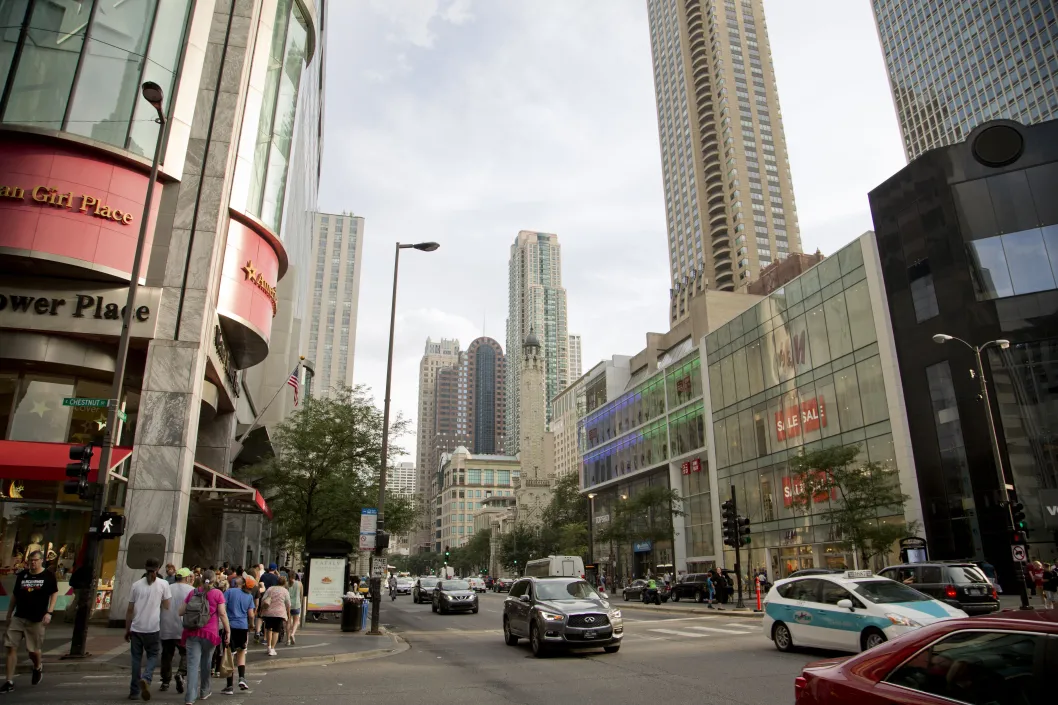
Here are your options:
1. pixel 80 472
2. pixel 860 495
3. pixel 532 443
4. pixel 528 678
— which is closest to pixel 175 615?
pixel 80 472

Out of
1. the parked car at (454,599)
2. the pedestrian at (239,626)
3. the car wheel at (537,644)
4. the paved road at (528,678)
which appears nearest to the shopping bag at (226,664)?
the pedestrian at (239,626)

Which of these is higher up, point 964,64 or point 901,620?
point 964,64

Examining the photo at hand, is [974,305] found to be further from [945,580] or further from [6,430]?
[6,430]

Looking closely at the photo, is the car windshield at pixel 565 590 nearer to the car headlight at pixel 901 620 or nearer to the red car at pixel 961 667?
the car headlight at pixel 901 620

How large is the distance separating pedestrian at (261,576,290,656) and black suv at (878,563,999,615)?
15023 mm

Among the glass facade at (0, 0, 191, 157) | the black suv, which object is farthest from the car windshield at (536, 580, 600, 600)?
the glass facade at (0, 0, 191, 157)

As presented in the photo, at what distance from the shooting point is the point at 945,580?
18.3m

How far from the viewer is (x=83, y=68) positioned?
21766 millimetres

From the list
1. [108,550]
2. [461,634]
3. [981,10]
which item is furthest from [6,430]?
[981,10]

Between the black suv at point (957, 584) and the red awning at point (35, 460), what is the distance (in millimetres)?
22156

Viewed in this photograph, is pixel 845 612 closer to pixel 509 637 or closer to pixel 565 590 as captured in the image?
pixel 565 590

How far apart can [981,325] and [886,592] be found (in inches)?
1013

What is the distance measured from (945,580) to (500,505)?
156544 millimetres

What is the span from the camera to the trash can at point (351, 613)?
20375 millimetres
